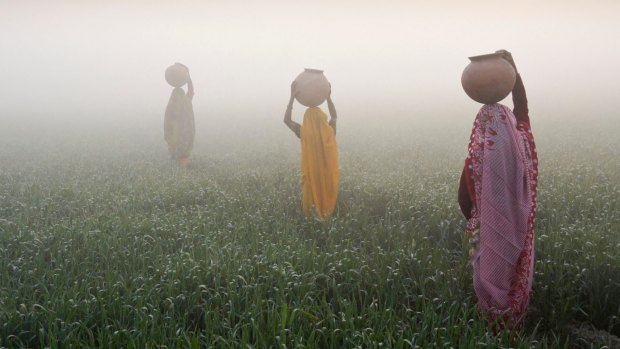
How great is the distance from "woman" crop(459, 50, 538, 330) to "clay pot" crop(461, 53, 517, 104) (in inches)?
4.0

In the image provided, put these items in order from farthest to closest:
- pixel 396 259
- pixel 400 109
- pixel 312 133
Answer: pixel 400 109, pixel 312 133, pixel 396 259

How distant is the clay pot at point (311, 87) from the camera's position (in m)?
Answer: 6.43

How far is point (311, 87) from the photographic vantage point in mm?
6422

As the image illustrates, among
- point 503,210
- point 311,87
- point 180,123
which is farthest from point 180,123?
point 503,210

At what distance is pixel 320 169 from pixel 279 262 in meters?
2.14

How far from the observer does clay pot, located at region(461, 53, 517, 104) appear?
3.51 meters

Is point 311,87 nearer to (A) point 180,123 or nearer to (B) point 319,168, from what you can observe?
(B) point 319,168

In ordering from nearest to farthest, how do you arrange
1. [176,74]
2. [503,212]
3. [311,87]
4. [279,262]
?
[503,212] < [279,262] < [311,87] < [176,74]

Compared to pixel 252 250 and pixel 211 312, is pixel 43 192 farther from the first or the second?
pixel 211 312

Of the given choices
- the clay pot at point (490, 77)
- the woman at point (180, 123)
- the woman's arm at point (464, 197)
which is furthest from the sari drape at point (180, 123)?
the clay pot at point (490, 77)

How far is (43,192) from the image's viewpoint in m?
8.58

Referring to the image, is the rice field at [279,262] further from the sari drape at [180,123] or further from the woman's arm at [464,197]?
the sari drape at [180,123]

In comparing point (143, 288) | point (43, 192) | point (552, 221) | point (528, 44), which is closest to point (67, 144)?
point (43, 192)

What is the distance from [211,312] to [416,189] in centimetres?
466
